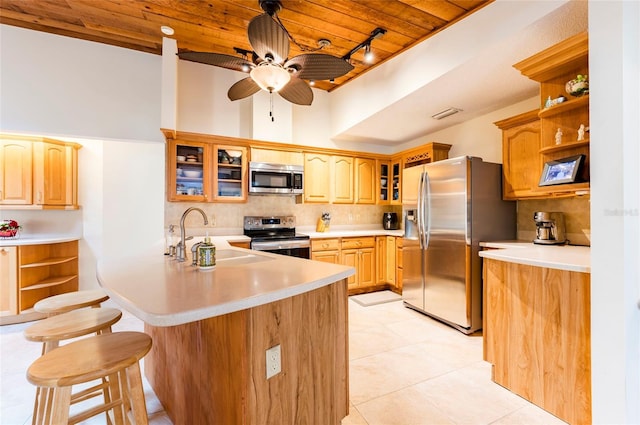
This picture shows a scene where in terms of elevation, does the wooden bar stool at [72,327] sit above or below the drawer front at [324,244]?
below

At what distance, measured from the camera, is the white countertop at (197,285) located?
870mm

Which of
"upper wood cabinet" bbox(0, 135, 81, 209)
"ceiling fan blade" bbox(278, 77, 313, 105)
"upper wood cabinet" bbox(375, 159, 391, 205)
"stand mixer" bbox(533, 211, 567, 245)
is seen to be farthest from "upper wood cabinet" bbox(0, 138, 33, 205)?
"stand mixer" bbox(533, 211, 567, 245)

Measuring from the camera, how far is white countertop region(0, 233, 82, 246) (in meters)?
3.16

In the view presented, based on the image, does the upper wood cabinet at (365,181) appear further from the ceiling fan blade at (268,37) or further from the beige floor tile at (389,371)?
the ceiling fan blade at (268,37)

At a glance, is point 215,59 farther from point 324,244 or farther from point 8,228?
point 8,228

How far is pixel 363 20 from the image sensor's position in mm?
2777

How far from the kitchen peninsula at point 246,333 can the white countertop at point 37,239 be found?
2473 mm

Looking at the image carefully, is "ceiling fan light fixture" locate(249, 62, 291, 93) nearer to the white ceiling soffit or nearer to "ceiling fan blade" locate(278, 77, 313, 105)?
"ceiling fan blade" locate(278, 77, 313, 105)

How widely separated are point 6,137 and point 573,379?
226 inches

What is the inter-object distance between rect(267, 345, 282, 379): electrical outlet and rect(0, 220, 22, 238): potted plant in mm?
4153

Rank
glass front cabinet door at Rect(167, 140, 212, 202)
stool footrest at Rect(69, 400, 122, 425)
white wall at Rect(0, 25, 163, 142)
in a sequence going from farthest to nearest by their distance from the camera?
glass front cabinet door at Rect(167, 140, 212, 202), white wall at Rect(0, 25, 163, 142), stool footrest at Rect(69, 400, 122, 425)

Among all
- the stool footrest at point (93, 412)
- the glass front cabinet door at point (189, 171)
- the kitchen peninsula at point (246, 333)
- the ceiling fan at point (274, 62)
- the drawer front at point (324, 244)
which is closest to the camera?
the kitchen peninsula at point (246, 333)

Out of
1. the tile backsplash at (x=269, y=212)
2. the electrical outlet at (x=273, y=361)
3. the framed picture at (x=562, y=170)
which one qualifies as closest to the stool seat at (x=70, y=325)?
the electrical outlet at (x=273, y=361)

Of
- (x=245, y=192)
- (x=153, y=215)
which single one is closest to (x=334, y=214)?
(x=245, y=192)
